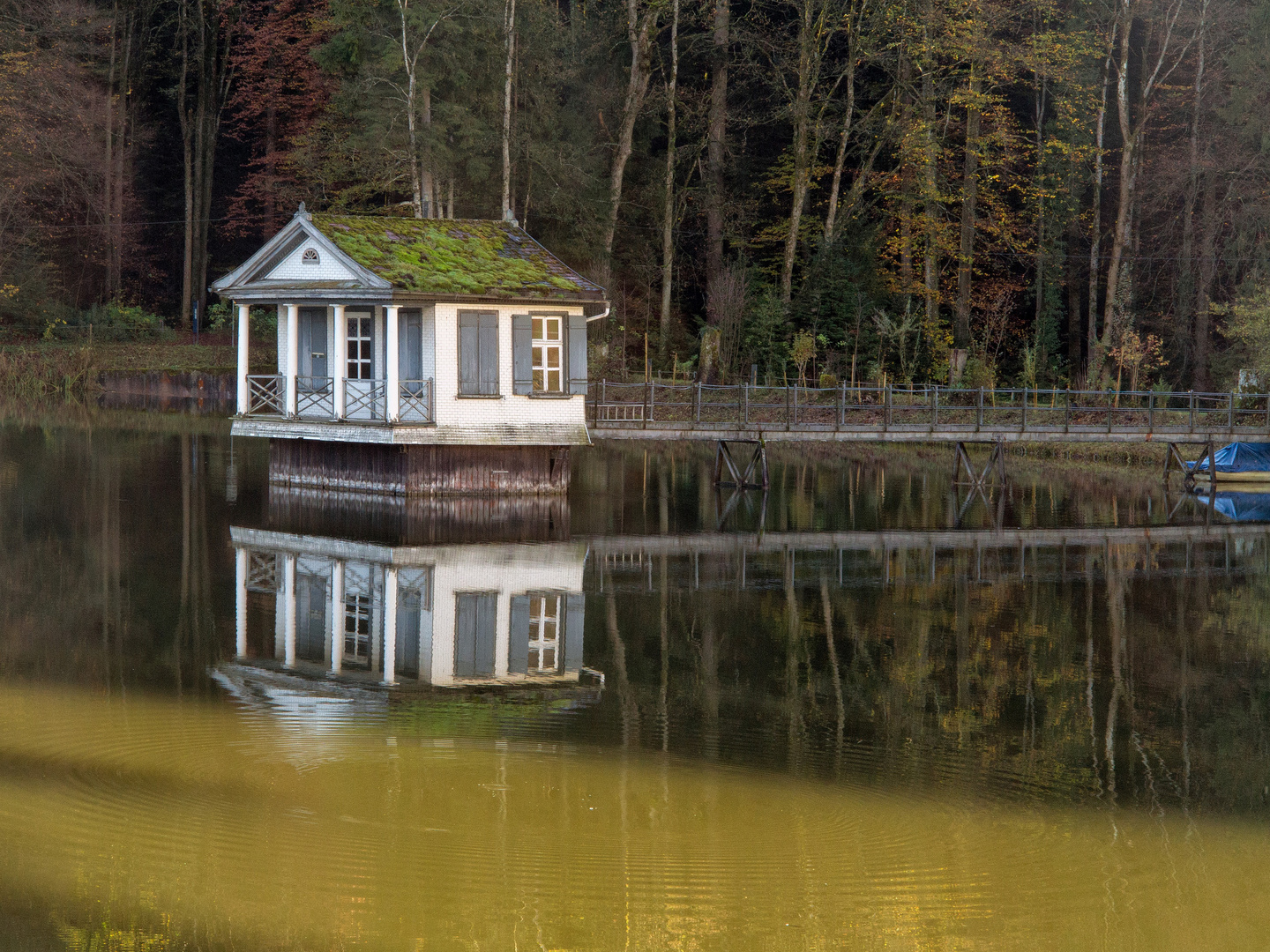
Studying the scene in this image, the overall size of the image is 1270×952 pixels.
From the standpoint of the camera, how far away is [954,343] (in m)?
41.4

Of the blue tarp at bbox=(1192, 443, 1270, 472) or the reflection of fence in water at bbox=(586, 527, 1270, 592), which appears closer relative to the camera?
the reflection of fence in water at bbox=(586, 527, 1270, 592)

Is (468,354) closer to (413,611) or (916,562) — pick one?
(916,562)

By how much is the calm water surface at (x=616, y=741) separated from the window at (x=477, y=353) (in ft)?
12.2

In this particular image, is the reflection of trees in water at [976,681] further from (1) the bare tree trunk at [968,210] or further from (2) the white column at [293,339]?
(1) the bare tree trunk at [968,210]

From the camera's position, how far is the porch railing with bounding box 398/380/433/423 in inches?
960

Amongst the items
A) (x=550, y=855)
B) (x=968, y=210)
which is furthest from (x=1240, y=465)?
(x=550, y=855)

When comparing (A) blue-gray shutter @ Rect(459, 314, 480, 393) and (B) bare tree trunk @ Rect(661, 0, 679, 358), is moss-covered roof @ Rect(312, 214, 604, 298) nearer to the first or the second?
(A) blue-gray shutter @ Rect(459, 314, 480, 393)

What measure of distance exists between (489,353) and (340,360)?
A: 103 inches

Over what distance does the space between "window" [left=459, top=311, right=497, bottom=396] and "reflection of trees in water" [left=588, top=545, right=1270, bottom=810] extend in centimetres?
709

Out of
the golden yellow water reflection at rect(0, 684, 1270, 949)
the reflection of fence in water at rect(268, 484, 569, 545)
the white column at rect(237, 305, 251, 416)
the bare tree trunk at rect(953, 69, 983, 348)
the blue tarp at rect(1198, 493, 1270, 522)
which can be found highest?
the bare tree trunk at rect(953, 69, 983, 348)

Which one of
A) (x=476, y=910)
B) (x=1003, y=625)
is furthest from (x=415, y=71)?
(x=476, y=910)

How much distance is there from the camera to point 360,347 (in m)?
25.8

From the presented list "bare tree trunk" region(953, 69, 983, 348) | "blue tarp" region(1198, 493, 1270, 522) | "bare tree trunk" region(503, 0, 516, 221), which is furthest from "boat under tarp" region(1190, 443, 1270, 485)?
"bare tree trunk" region(503, 0, 516, 221)

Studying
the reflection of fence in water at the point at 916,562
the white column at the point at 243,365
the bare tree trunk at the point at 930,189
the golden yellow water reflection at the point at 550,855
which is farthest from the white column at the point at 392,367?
the bare tree trunk at the point at 930,189
